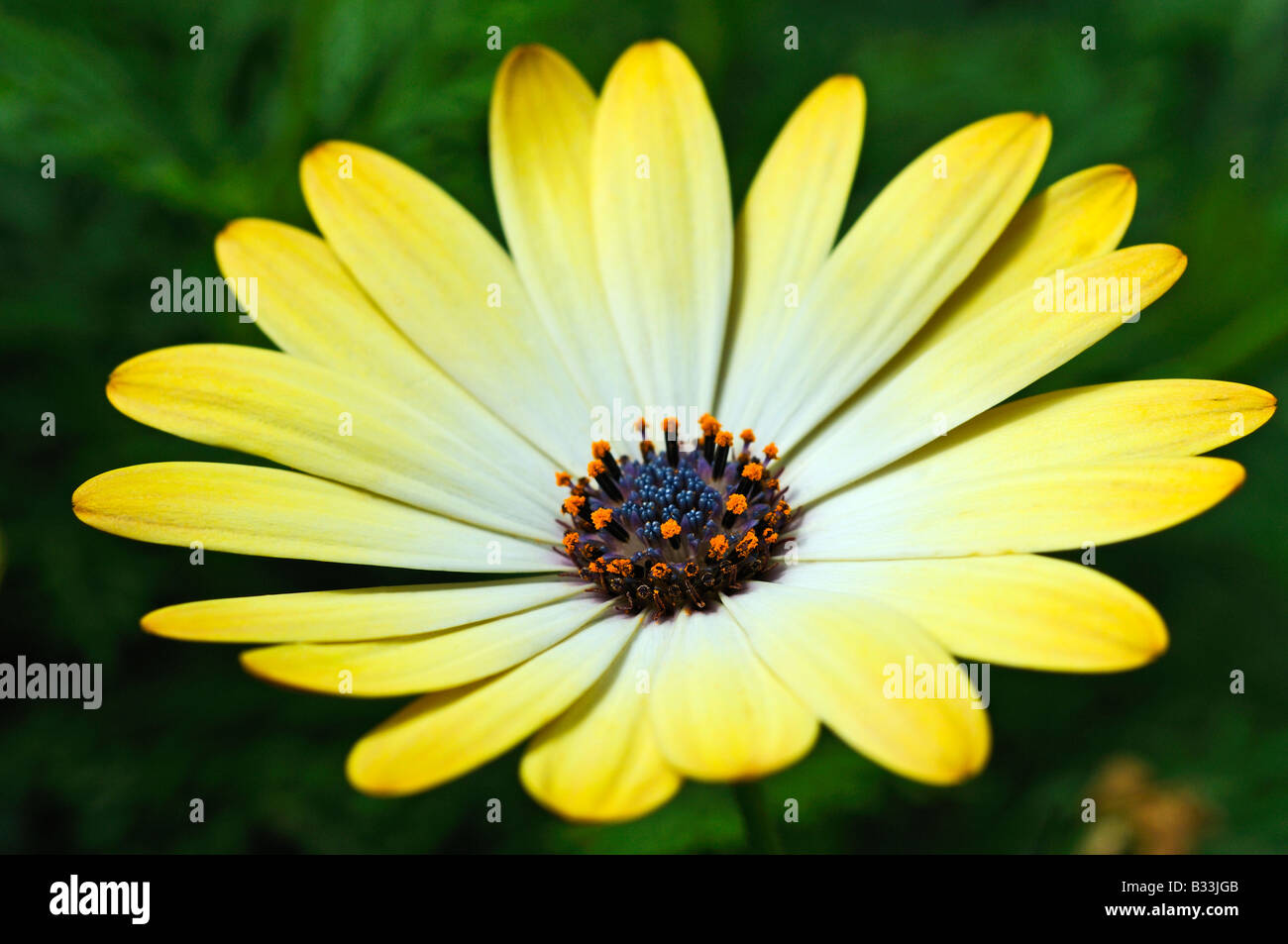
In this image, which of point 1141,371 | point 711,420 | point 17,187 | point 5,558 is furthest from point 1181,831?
point 17,187

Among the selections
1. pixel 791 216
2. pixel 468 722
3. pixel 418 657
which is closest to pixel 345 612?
pixel 418 657

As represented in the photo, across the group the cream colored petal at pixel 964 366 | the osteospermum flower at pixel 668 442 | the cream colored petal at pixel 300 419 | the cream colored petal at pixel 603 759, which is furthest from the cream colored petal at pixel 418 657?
the cream colored petal at pixel 964 366

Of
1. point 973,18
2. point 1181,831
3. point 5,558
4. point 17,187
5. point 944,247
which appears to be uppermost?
point 973,18

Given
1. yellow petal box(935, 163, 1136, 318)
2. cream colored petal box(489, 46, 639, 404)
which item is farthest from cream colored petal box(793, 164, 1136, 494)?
cream colored petal box(489, 46, 639, 404)

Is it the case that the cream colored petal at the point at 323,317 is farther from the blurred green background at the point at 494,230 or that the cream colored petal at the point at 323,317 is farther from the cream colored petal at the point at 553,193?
the blurred green background at the point at 494,230

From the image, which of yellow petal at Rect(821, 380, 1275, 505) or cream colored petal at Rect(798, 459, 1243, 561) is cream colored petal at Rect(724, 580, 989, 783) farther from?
yellow petal at Rect(821, 380, 1275, 505)
